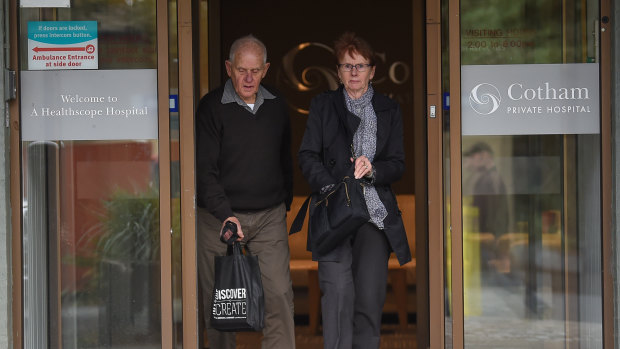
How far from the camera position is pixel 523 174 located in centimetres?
482

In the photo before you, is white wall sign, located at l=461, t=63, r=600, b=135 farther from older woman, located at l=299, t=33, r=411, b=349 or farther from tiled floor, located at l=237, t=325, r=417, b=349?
tiled floor, located at l=237, t=325, r=417, b=349

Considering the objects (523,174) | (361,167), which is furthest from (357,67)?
(523,174)

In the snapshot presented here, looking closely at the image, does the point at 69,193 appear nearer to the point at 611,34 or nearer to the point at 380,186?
the point at 380,186

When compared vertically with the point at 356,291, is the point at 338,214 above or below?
above

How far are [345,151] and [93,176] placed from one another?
1429mm

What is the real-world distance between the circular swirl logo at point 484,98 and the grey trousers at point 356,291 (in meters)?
0.94

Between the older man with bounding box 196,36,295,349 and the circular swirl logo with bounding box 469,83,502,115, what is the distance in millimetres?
1093

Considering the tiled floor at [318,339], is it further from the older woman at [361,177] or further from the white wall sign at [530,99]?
the white wall sign at [530,99]

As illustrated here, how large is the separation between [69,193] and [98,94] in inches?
22.7

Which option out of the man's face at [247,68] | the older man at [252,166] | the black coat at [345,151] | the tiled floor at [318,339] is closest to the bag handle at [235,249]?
the older man at [252,166]

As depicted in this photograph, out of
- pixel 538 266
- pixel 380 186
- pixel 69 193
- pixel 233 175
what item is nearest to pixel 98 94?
pixel 69 193

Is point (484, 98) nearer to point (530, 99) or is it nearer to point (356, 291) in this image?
point (530, 99)

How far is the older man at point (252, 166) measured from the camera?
15.8 ft

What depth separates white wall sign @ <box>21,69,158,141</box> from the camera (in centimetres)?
478
